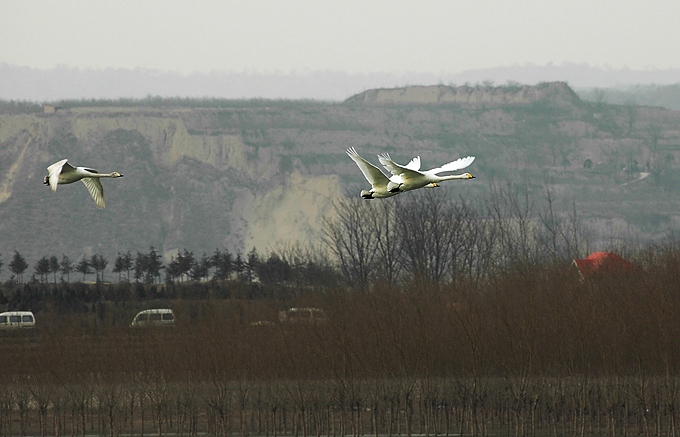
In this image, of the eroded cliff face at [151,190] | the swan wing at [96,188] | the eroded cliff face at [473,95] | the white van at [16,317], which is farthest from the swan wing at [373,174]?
the eroded cliff face at [473,95]

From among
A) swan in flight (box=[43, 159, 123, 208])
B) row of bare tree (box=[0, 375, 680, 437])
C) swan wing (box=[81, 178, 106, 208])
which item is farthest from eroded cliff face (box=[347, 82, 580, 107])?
swan in flight (box=[43, 159, 123, 208])

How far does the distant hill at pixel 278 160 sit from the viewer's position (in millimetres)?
126125

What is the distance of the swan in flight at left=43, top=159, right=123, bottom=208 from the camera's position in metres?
24.2

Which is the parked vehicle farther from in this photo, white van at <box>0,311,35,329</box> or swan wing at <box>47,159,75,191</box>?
white van at <box>0,311,35,329</box>

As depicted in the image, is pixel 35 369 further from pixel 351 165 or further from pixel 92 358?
pixel 351 165

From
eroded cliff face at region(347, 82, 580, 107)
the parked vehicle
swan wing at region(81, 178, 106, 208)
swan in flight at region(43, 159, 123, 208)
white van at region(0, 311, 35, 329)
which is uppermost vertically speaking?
eroded cliff face at region(347, 82, 580, 107)

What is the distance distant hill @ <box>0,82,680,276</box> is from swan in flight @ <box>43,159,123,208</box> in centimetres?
8738

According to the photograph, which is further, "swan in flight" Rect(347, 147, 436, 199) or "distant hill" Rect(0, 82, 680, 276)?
"distant hill" Rect(0, 82, 680, 276)

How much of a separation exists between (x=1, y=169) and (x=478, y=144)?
55.0 meters

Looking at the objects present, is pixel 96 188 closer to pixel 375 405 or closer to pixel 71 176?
pixel 71 176

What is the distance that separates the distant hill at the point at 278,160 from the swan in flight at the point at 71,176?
87.4m

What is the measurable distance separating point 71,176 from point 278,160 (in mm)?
120241

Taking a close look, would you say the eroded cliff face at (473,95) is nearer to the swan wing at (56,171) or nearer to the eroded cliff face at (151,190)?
the eroded cliff face at (151,190)

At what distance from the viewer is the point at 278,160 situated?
145m
